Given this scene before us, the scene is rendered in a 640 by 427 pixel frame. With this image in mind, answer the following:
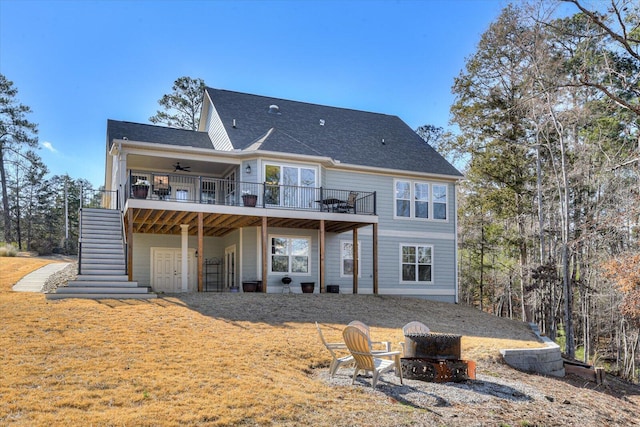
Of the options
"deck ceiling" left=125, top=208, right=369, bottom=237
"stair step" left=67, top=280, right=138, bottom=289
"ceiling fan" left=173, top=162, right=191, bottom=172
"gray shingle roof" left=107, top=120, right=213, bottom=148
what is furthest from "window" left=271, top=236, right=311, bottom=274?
"stair step" left=67, top=280, right=138, bottom=289

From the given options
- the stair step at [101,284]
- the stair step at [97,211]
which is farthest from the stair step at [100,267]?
the stair step at [97,211]

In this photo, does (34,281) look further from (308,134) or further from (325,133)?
(325,133)

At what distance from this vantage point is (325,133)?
22.2 meters

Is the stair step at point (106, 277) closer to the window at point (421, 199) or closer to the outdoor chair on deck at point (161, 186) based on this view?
the outdoor chair on deck at point (161, 186)

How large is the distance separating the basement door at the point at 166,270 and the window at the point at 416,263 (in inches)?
339

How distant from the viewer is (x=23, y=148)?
34.2m

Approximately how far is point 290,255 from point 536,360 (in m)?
10.1

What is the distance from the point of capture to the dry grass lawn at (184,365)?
19.5ft

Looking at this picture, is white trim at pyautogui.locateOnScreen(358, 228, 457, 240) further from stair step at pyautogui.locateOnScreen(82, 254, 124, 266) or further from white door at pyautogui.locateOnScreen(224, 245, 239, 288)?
stair step at pyautogui.locateOnScreen(82, 254, 124, 266)

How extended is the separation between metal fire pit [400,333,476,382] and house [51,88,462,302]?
8525 millimetres

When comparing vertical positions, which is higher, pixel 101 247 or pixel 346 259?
pixel 101 247

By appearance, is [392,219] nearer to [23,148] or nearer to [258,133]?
[258,133]

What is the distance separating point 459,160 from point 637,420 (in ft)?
63.3

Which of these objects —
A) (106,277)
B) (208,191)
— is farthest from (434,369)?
(208,191)
